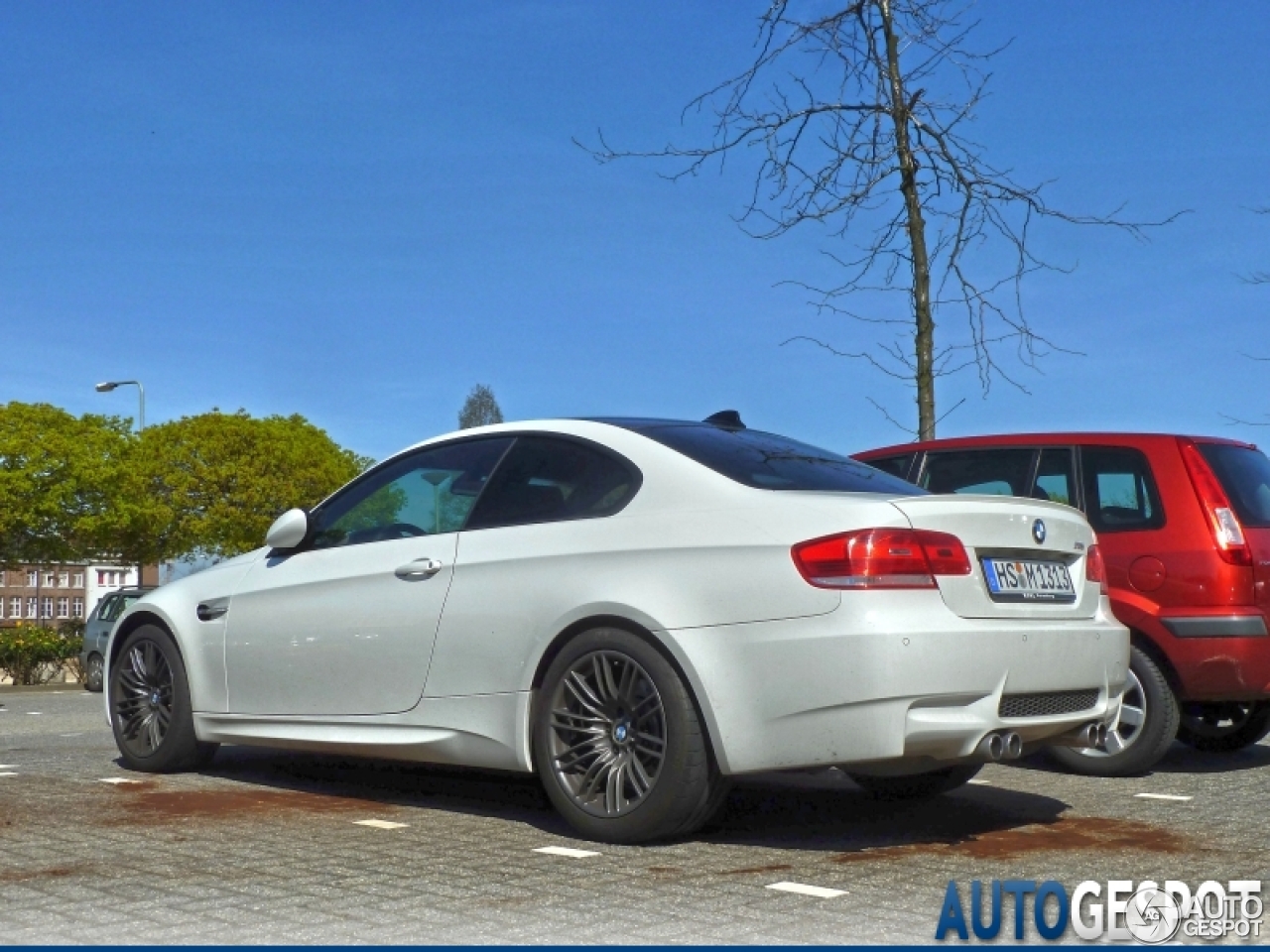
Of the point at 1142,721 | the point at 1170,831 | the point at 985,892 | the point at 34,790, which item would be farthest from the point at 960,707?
the point at 34,790

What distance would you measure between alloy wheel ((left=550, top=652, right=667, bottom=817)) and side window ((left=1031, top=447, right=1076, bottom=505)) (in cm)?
357

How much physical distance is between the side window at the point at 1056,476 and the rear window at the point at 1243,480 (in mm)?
697

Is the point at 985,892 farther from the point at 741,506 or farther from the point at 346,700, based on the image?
the point at 346,700

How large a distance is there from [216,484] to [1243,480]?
48.2m

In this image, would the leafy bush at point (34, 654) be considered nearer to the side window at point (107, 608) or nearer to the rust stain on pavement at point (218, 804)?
the side window at point (107, 608)

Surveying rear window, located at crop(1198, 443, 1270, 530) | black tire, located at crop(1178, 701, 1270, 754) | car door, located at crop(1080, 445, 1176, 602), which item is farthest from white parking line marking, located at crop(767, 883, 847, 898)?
black tire, located at crop(1178, 701, 1270, 754)

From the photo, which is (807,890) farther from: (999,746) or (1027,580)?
(1027,580)

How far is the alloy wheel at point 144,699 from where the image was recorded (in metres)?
7.63

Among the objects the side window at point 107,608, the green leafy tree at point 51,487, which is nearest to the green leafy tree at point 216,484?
the green leafy tree at point 51,487

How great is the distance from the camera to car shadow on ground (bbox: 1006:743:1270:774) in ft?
27.2

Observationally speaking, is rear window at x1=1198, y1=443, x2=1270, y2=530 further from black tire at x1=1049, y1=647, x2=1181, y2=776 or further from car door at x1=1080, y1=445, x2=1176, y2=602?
black tire at x1=1049, y1=647, x2=1181, y2=776

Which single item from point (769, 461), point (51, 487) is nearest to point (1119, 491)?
point (769, 461)

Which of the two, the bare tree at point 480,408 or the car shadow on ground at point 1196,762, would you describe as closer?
the car shadow on ground at point 1196,762

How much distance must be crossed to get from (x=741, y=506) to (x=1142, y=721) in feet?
10.8
